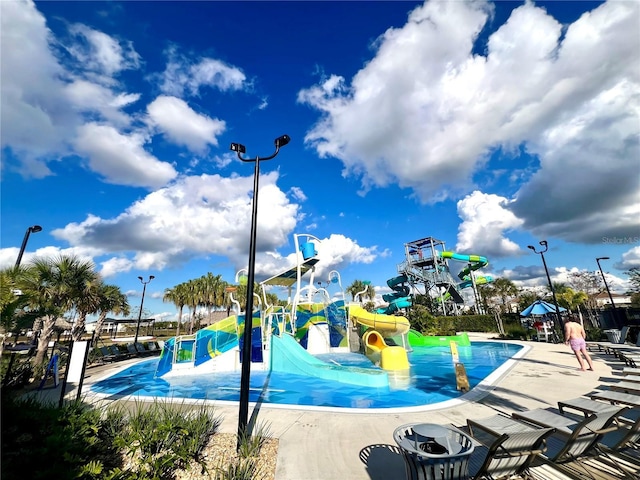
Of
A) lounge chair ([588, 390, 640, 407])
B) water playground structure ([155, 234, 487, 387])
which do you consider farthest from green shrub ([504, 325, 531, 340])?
lounge chair ([588, 390, 640, 407])

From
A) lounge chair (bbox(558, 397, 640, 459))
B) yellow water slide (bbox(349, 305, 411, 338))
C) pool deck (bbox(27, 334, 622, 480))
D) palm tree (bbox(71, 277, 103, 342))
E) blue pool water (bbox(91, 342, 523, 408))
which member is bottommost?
blue pool water (bbox(91, 342, 523, 408))

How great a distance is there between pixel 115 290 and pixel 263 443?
877 inches

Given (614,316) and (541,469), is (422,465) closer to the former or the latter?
(541,469)

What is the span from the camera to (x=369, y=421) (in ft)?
19.6

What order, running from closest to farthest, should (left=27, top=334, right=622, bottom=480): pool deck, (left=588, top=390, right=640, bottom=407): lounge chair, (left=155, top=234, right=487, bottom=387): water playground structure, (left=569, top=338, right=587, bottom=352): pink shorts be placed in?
(left=27, top=334, right=622, bottom=480): pool deck < (left=588, top=390, right=640, bottom=407): lounge chair < (left=569, top=338, right=587, bottom=352): pink shorts < (left=155, top=234, right=487, bottom=387): water playground structure

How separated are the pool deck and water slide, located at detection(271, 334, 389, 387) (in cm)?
364

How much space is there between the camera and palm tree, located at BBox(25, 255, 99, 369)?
1123 centimetres

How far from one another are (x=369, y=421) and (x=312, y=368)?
713cm

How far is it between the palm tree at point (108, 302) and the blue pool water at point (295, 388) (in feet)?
18.5

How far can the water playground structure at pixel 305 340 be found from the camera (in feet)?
43.8

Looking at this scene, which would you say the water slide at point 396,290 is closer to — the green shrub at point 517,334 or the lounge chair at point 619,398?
the green shrub at point 517,334

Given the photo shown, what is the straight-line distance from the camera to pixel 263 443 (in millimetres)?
4902

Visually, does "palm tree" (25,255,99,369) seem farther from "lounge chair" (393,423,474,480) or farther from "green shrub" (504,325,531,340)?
"green shrub" (504,325,531,340)

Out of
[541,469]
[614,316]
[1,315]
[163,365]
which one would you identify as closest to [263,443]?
[541,469]
